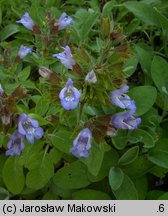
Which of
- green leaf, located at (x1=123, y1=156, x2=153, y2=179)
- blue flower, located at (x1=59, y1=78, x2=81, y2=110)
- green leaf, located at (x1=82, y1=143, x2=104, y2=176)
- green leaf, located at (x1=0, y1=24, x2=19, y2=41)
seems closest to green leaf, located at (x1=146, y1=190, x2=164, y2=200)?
green leaf, located at (x1=123, y1=156, x2=153, y2=179)

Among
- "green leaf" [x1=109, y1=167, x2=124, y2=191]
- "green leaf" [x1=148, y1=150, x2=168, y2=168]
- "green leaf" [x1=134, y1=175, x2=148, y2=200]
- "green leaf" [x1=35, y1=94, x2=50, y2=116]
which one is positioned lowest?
"green leaf" [x1=134, y1=175, x2=148, y2=200]

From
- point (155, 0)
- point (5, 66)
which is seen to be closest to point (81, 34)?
point (5, 66)

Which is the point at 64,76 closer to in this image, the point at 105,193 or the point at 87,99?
the point at 87,99

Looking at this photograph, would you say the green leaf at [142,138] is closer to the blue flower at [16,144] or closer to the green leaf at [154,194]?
the green leaf at [154,194]

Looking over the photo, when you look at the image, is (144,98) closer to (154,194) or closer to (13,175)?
(154,194)

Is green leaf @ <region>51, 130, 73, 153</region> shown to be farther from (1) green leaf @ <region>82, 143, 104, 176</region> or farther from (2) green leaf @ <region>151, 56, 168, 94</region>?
(2) green leaf @ <region>151, 56, 168, 94</region>

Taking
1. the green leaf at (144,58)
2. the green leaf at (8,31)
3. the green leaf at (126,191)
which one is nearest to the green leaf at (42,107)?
the green leaf at (126,191)
